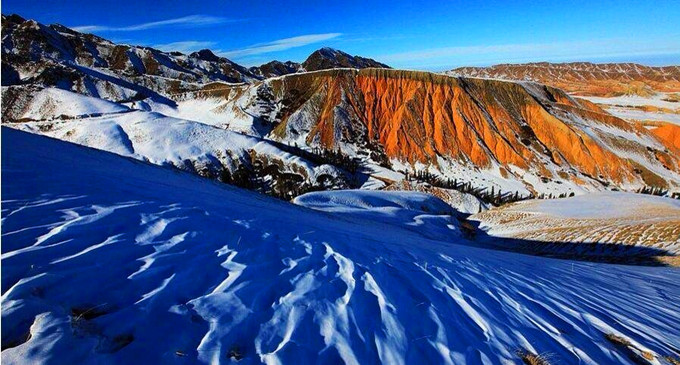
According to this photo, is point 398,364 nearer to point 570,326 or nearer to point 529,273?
point 570,326

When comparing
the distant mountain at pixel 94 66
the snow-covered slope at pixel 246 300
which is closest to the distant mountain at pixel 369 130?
the distant mountain at pixel 94 66

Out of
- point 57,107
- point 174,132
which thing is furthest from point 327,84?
point 57,107

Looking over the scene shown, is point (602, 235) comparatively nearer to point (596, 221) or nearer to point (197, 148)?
point (596, 221)

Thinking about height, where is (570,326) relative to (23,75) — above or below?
below

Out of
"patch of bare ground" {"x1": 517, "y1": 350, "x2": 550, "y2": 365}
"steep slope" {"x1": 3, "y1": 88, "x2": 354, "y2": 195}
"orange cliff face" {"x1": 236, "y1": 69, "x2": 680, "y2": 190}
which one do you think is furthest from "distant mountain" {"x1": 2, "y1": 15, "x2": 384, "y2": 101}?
"patch of bare ground" {"x1": 517, "y1": 350, "x2": 550, "y2": 365}

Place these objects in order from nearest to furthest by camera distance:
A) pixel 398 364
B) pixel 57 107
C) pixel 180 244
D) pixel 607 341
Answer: pixel 398 364
pixel 607 341
pixel 180 244
pixel 57 107

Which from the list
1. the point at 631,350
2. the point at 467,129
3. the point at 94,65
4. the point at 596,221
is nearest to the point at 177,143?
the point at 467,129

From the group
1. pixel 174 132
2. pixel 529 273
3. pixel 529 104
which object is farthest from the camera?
pixel 529 104
